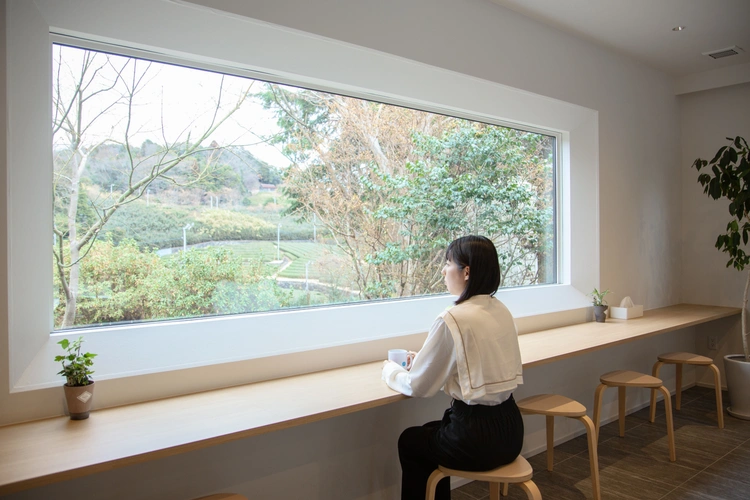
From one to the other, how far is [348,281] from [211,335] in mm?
921

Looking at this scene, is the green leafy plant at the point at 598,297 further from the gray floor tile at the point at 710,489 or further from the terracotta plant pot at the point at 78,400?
the terracotta plant pot at the point at 78,400

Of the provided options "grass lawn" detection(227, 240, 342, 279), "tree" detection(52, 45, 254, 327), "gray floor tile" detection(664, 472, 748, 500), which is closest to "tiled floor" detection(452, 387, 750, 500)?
"gray floor tile" detection(664, 472, 748, 500)

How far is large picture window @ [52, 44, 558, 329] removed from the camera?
6.91 feet

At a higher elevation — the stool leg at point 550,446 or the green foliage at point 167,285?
the green foliage at point 167,285

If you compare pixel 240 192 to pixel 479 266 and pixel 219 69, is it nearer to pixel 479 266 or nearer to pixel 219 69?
pixel 219 69

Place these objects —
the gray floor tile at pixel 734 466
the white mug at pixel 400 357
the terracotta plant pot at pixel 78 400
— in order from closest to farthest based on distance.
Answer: the terracotta plant pot at pixel 78 400
the white mug at pixel 400 357
the gray floor tile at pixel 734 466

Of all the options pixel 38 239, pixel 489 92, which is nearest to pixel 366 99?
pixel 489 92

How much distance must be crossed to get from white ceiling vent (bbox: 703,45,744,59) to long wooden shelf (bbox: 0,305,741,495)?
3027 millimetres

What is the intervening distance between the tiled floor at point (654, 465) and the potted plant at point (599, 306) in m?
0.77

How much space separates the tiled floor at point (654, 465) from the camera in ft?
9.16

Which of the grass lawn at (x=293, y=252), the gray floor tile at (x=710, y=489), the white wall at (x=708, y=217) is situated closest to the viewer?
the grass lawn at (x=293, y=252)

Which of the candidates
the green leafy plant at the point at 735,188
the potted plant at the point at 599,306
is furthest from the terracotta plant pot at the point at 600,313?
the green leafy plant at the point at 735,188

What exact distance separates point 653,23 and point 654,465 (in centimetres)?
273

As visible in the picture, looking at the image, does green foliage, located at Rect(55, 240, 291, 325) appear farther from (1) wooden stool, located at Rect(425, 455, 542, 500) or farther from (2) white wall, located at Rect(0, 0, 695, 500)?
(1) wooden stool, located at Rect(425, 455, 542, 500)
